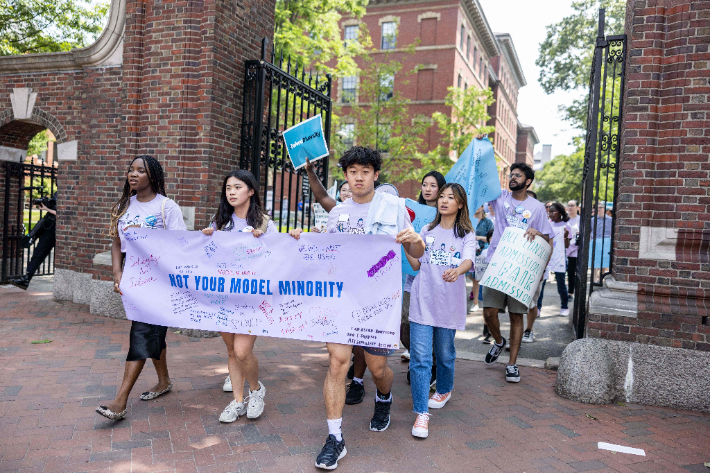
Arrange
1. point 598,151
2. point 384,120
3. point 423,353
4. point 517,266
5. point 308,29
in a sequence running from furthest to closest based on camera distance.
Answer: point 384,120
point 308,29
point 598,151
point 517,266
point 423,353

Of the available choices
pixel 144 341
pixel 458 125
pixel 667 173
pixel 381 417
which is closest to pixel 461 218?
pixel 381 417

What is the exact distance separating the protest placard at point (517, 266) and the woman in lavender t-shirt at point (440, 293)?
121cm

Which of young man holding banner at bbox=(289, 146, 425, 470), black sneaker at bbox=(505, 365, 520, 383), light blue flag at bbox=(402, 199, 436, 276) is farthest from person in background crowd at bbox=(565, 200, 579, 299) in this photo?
young man holding banner at bbox=(289, 146, 425, 470)

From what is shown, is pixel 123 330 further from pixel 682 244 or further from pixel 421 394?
pixel 682 244

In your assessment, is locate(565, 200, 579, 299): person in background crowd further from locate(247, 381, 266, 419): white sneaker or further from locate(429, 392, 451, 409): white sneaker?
locate(247, 381, 266, 419): white sneaker

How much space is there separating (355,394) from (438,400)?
2.29 ft

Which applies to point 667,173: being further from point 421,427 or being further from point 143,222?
point 143,222

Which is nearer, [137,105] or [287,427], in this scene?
[287,427]

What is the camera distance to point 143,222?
4.11 m

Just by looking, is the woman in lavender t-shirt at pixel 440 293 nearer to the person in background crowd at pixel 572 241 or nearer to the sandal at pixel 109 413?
the sandal at pixel 109 413

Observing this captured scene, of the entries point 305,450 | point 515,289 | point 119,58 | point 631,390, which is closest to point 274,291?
point 305,450

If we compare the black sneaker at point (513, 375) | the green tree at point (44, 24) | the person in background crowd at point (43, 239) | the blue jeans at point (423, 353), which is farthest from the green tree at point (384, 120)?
the blue jeans at point (423, 353)

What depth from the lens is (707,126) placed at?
4766mm

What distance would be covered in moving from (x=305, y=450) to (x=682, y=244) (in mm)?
3871
